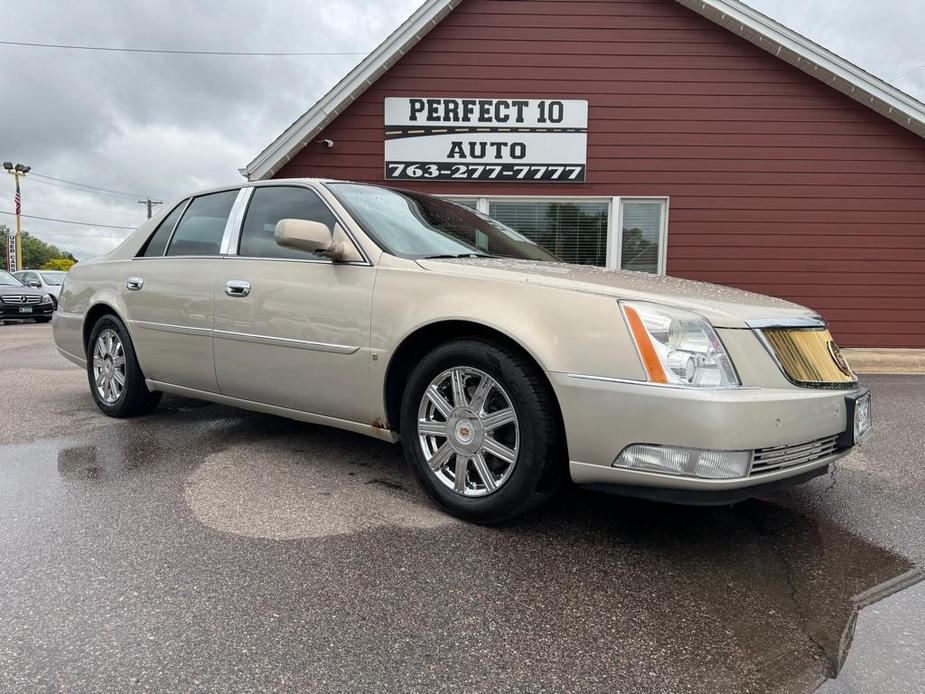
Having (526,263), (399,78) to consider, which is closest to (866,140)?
(399,78)

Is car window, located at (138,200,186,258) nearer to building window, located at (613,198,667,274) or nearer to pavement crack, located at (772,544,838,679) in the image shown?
pavement crack, located at (772,544,838,679)

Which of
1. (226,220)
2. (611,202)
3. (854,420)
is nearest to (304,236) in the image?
(226,220)

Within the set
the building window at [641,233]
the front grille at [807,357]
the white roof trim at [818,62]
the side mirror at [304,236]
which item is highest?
the white roof trim at [818,62]

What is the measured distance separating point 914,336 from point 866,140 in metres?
2.81

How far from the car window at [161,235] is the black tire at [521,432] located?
245 cm

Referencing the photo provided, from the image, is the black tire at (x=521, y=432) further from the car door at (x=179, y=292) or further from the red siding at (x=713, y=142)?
the red siding at (x=713, y=142)

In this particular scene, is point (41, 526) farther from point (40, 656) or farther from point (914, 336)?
point (914, 336)

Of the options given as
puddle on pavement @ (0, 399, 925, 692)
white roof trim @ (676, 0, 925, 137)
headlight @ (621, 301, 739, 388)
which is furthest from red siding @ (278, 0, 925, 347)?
headlight @ (621, 301, 739, 388)

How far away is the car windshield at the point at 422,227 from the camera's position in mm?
3146

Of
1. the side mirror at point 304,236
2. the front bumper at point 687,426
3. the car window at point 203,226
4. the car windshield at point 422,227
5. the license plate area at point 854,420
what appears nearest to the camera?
the front bumper at point 687,426

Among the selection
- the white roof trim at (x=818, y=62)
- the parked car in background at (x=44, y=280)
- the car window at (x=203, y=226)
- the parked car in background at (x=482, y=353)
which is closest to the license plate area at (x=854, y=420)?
the parked car in background at (x=482, y=353)

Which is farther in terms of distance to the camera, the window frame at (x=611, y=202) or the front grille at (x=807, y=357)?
the window frame at (x=611, y=202)

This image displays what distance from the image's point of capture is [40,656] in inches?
69.3

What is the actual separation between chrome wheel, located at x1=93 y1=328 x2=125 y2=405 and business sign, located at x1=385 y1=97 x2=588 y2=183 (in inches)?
207
